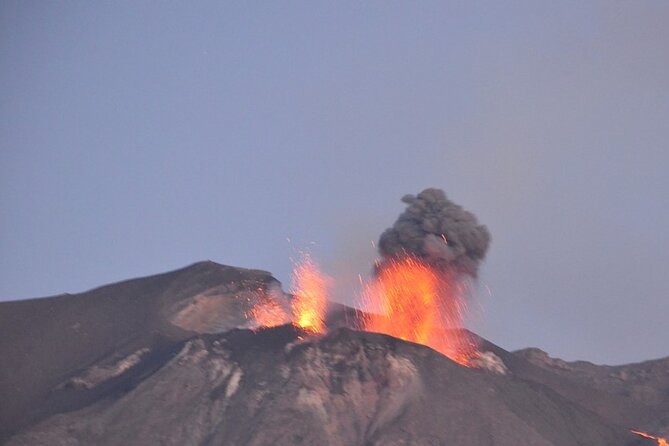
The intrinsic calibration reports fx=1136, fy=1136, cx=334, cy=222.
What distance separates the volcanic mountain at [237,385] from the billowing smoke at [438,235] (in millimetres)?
8943

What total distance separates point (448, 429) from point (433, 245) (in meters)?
21.6

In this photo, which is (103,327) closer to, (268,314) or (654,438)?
(268,314)

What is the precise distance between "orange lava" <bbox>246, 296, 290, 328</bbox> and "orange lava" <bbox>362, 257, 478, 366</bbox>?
22.8 feet

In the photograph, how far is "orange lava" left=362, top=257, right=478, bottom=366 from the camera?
88.8 meters

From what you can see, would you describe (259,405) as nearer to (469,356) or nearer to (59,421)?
(59,421)

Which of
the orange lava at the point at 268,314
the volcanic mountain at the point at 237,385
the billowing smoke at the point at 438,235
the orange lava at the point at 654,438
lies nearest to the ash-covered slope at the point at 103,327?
the volcanic mountain at the point at 237,385

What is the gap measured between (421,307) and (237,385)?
21959 millimetres

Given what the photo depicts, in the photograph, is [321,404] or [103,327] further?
[103,327]

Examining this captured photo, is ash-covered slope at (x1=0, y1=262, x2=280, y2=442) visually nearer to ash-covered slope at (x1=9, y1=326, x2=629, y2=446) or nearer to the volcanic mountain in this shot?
the volcanic mountain

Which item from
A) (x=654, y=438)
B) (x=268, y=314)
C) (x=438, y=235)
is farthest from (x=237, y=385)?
(x=654, y=438)

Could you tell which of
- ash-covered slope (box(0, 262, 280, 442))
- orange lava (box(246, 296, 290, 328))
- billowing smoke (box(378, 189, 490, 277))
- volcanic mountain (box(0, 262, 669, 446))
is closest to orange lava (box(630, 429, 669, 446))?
volcanic mountain (box(0, 262, 669, 446))

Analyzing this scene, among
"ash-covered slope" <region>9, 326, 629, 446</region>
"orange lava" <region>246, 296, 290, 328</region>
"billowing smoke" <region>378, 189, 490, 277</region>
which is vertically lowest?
"ash-covered slope" <region>9, 326, 629, 446</region>

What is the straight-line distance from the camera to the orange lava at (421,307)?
88.8m

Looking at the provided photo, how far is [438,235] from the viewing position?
90812 mm
